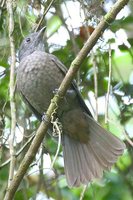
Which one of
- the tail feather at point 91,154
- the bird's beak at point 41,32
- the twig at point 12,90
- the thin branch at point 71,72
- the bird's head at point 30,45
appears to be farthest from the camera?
the bird's head at point 30,45

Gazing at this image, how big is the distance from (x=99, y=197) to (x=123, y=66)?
113 cm

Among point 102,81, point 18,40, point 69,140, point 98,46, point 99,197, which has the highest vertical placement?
point 18,40

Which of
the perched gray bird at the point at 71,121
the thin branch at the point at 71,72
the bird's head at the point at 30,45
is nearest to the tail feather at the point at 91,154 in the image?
the perched gray bird at the point at 71,121

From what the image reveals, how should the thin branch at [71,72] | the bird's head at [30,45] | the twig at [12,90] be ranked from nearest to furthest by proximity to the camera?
1. the thin branch at [71,72]
2. the twig at [12,90]
3. the bird's head at [30,45]

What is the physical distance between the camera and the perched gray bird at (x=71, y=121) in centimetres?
399

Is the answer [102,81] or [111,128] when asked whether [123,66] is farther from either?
[111,128]

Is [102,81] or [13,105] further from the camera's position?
[102,81]

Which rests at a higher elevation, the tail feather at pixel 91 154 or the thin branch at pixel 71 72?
the thin branch at pixel 71 72

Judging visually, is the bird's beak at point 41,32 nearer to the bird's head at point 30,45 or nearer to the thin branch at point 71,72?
the bird's head at point 30,45

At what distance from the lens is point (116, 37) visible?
425 centimetres

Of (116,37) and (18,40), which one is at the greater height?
(18,40)

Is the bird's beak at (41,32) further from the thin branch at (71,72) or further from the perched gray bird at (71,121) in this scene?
the thin branch at (71,72)

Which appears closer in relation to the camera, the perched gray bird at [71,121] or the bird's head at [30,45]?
the perched gray bird at [71,121]

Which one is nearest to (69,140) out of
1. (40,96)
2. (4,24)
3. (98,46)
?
(40,96)
